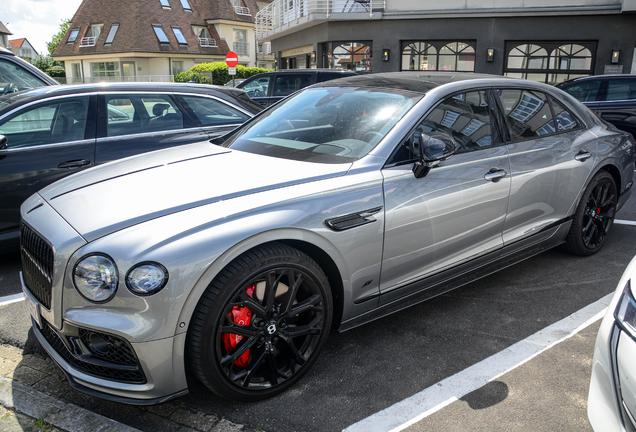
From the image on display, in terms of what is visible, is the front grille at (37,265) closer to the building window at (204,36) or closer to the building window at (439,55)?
the building window at (439,55)

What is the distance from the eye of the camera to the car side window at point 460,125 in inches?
119

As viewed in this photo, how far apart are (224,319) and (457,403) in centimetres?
125

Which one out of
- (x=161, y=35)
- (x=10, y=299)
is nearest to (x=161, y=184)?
(x=10, y=299)

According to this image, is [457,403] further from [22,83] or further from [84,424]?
[22,83]

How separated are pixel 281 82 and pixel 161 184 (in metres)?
9.27

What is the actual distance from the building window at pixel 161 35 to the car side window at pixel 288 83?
36452 mm

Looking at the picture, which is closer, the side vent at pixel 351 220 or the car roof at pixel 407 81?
the side vent at pixel 351 220

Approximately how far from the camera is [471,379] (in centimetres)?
277

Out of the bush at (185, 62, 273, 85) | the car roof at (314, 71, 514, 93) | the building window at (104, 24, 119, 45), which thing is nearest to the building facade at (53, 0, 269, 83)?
the building window at (104, 24, 119, 45)

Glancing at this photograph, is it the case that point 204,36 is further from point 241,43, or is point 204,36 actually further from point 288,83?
point 288,83

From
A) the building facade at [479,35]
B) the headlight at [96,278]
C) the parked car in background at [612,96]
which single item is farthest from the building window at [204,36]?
the headlight at [96,278]

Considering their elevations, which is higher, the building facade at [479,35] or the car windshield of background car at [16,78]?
the building facade at [479,35]

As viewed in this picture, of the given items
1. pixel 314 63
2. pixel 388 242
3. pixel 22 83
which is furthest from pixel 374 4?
pixel 388 242

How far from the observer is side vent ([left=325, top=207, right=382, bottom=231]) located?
2.60 metres
